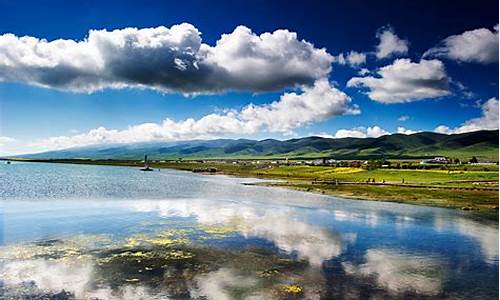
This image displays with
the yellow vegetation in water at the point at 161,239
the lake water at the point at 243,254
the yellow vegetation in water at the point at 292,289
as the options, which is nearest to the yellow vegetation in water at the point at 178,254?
the lake water at the point at 243,254

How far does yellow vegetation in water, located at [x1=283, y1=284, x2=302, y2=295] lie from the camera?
23.7 m

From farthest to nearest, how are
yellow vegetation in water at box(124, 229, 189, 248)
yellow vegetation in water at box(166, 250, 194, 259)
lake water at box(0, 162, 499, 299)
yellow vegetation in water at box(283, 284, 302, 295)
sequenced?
yellow vegetation in water at box(124, 229, 189, 248)
yellow vegetation in water at box(166, 250, 194, 259)
lake water at box(0, 162, 499, 299)
yellow vegetation in water at box(283, 284, 302, 295)

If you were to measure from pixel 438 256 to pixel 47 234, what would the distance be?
36371 mm

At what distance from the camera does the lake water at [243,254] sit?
24266 mm

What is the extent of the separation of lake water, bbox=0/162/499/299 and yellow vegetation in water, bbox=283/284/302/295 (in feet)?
0.20

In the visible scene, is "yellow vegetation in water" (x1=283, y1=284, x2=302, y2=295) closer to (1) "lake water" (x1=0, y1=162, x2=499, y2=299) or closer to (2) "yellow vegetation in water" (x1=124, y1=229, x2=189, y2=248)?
(1) "lake water" (x1=0, y1=162, x2=499, y2=299)

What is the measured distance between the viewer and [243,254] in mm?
32969

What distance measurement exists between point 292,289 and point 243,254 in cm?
934

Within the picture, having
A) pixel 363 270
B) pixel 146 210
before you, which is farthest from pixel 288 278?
pixel 146 210

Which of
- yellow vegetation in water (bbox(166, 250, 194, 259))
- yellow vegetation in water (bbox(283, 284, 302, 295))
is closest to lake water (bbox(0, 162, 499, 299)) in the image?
yellow vegetation in water (bbox(283, 284, 302, 295))

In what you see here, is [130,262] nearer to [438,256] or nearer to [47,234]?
[47,234]

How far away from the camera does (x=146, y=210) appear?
196 feet

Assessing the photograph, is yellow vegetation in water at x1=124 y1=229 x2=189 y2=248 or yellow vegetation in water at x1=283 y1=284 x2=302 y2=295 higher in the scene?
yellow vegetation in water at x1=124 y1=229 x2=189 y2=248

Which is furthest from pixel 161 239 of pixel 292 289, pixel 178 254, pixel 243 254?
pixel 292 289
